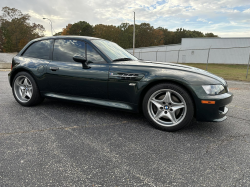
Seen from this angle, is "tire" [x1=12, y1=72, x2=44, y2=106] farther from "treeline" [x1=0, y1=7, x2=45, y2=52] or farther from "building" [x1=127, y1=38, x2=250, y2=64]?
"treeline" [x1=0, y1=7, x2=45, y2=52]

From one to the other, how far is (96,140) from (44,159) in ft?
2.28

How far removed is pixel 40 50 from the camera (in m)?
3.88

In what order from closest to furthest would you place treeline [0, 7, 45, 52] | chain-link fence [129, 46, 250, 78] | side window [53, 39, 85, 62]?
1. side window [53, 39, 85, 62]
2. chain-link fence [129, 46, 250, 78]
3. treeline [0, 7, 45, 52]

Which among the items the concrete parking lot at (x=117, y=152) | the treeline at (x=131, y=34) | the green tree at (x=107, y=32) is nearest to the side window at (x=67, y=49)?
the concrete parking lot at (x=117, y=152)

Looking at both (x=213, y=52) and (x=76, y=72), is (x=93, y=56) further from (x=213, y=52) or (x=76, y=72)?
(x=213, y=52)

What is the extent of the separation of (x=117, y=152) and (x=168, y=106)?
1.08 metres

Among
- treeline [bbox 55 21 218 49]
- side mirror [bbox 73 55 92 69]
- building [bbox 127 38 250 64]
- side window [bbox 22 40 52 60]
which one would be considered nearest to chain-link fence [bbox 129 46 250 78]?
building [bbox 127 38 250 64]

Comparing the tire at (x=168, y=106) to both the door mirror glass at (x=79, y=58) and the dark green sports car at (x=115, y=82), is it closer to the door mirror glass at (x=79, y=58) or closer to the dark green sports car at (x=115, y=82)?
the dark green sports car at (x=115, y=82)

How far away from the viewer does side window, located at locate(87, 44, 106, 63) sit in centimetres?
322

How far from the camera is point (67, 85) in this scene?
135 inches

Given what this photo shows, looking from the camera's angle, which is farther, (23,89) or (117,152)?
(23,89)

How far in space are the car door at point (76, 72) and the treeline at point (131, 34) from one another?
5854 cm

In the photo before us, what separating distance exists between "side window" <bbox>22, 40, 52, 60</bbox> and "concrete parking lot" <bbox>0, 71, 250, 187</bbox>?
1.28 metres

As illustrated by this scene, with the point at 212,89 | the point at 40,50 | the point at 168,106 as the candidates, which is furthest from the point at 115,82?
the point at 40,50
